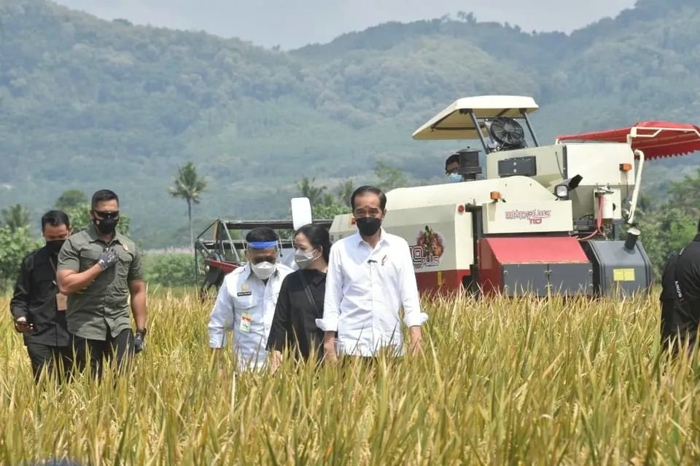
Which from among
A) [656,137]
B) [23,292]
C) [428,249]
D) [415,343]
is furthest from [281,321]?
[656,137]

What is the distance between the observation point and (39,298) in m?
8.98

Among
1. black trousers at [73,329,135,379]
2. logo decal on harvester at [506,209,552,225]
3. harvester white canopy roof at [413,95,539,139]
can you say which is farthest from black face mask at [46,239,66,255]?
harvester white canopy roof at [413,95,539,139]

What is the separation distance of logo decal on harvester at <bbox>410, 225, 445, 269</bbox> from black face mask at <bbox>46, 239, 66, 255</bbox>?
19.9 ft

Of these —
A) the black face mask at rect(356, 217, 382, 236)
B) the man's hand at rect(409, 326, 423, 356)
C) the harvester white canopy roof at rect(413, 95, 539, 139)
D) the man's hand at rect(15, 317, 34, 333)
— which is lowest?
the man's hand at rect(15, 317, 34, 333)

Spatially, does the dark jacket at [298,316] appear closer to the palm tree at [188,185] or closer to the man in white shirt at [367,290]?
the man in white shirt at [367,290]

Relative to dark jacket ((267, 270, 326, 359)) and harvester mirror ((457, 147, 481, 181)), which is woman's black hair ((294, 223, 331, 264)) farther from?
harvester mirror ((457, 147, 481, 181))

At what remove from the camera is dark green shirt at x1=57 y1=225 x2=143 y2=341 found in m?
8.11

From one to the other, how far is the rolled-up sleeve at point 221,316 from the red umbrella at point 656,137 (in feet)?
27.3

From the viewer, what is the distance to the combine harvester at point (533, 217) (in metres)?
13.7

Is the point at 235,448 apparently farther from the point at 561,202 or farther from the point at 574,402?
the point at 561,202

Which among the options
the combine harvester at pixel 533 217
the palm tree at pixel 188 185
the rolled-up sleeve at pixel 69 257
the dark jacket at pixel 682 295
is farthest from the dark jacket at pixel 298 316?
the palm tree at pixel 188 185

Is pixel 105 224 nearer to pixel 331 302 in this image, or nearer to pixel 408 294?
pixel 331 302

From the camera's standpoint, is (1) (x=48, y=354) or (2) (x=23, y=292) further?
(2) (x=23, y=292)

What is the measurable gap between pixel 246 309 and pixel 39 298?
1890mm
